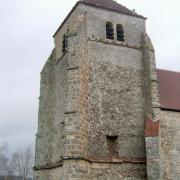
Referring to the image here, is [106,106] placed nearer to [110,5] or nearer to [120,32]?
[120,32]

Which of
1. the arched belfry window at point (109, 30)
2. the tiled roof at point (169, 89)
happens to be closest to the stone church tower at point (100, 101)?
the arched belfry window at point (109, 30)

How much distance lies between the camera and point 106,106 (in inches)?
779

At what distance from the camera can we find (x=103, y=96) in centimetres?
1992

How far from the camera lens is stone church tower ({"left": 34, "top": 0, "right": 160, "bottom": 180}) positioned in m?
18.0

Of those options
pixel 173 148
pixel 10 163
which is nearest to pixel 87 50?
pixel 173 148

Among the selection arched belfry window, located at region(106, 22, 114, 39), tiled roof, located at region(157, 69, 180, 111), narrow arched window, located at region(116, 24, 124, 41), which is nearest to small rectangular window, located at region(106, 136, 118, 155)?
tiled roof, located at region(157, 69, 180, 111)

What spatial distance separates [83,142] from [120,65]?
5.61m

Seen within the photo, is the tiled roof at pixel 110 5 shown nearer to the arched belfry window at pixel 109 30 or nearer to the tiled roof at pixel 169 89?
the arched belfry window at pixel 109 30

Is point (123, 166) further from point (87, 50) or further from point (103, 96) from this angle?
point (87, 50)

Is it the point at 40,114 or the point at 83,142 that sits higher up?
the point at 40,114

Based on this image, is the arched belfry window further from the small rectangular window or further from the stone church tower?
the small rectangular window

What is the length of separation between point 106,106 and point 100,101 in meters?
0.44

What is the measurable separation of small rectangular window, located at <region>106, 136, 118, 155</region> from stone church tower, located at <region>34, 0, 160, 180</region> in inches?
2.1

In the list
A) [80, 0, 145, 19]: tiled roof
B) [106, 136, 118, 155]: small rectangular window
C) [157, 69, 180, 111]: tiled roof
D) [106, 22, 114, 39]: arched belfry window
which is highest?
[80, 0, 145, 19]: tiled roof
